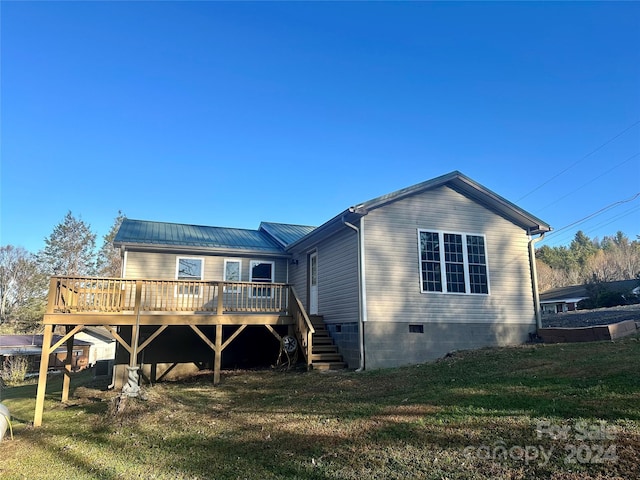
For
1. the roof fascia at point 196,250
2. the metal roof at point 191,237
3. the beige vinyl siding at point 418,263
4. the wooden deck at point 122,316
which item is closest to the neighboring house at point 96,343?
the metal roof at point 191,237

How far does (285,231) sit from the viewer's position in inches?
708

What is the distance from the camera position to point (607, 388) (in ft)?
18.3

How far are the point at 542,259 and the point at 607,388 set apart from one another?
2335 inches

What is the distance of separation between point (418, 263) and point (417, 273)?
282 millimetres

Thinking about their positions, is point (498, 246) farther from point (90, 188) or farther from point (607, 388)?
point (90, 188)

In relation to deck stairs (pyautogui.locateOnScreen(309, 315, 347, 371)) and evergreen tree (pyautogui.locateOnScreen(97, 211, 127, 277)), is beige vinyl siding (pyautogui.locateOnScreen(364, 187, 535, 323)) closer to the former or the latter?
deck stairs (pyautogui.locateOnScreen(309, 315, 347, 371))

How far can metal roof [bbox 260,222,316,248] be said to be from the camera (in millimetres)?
16372

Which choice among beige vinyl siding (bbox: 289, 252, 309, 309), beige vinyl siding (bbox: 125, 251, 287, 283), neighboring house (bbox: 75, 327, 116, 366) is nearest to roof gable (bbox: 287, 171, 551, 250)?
Result: beige vinyl siding (bbox: 289, 252, 309, 309)

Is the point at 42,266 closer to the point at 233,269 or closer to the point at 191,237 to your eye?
the point at 191,237

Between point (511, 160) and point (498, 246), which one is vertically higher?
point (511, 160)

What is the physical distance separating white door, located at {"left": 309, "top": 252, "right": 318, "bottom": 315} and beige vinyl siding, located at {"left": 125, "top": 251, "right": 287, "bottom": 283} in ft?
8.25

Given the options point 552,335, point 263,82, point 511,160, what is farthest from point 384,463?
point 511,160

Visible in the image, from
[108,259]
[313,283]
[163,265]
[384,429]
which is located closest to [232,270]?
[163,265]

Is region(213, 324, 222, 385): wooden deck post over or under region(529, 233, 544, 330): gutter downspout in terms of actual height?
under
